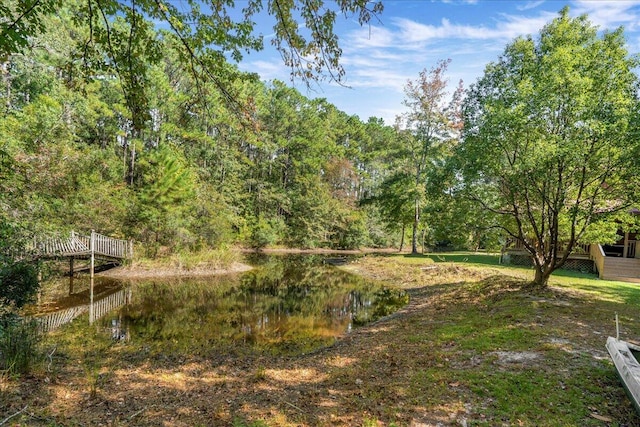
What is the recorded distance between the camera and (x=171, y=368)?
682 centimetres

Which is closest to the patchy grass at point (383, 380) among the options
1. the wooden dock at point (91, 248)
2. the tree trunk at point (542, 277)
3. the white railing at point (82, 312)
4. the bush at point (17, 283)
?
the white railing at point (82, 312)

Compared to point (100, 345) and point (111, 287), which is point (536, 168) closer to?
point (100, 345)

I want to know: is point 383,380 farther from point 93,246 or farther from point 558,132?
point 93,246

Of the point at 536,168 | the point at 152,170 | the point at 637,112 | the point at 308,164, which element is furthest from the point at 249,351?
the point at 308,164

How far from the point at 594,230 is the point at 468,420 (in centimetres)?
940

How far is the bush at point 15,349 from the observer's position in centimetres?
551

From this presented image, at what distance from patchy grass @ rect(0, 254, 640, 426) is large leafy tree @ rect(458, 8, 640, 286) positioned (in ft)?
9.54

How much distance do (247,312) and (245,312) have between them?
0.07 metres

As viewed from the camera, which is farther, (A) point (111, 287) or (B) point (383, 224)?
(B) point (383, 224)

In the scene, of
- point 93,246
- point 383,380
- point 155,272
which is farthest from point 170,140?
point 383,380

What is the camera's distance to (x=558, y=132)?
10.1 m

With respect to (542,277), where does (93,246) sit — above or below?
above

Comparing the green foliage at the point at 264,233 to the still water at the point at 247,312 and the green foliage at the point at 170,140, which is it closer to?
the green foliage at the point at 170,140

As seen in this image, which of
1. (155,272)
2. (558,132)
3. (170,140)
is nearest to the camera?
(558,132)
